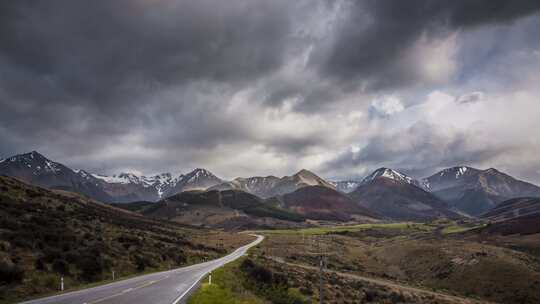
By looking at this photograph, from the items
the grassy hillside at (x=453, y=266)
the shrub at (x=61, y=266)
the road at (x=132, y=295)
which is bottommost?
the grassy hillside at (x=453, y=266)

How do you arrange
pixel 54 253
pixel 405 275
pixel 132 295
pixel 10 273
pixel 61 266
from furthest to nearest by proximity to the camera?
pixel 405 275 → pixel 54 253 → pixel 61 266 → pixel 10 273 → pixel 132 295

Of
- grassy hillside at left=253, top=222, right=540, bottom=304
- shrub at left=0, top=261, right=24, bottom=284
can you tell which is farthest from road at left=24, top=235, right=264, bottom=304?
grassy hillside at left=253, top=222, right=540, bottom=304

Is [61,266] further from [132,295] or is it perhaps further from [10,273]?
[132,295]

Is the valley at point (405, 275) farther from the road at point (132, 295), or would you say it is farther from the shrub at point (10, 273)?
the shrub at point (10, 273)

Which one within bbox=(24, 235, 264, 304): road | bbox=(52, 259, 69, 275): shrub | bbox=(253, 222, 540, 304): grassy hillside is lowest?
bbox=(253, 222, 540, 304): grassy hillside

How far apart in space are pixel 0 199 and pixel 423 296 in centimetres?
5178

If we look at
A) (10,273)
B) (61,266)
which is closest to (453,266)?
(61,266)

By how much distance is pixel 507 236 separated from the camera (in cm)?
10619

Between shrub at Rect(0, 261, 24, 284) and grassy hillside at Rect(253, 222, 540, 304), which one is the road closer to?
shrub at Rect(0, 261, 24, 284)

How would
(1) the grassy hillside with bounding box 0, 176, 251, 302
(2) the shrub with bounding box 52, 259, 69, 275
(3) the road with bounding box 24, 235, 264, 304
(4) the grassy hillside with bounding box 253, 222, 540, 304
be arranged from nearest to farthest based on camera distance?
(3) the road with bounding box 24, 235, 264, 304 < (1) the grassy hillside with bounding box 0, 176, 251, 302 < (2) the shrub with bounding box 52, 259, 69, 275 < (4) the grassy hillside with bounding box 253, 222, 540, 304

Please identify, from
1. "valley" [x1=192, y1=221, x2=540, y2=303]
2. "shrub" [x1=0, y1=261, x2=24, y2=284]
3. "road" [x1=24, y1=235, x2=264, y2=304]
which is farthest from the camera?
"valley" [x1=192, y1=221, x2=540, y2=303]

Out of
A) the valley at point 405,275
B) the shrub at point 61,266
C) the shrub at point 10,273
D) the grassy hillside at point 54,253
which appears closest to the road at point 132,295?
the valley at point 405,275

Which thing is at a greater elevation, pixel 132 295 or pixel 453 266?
pixel 132 295

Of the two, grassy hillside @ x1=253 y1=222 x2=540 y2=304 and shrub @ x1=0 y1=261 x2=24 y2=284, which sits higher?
shrub @ x1=0 y1=261 x2=24 y2=284
